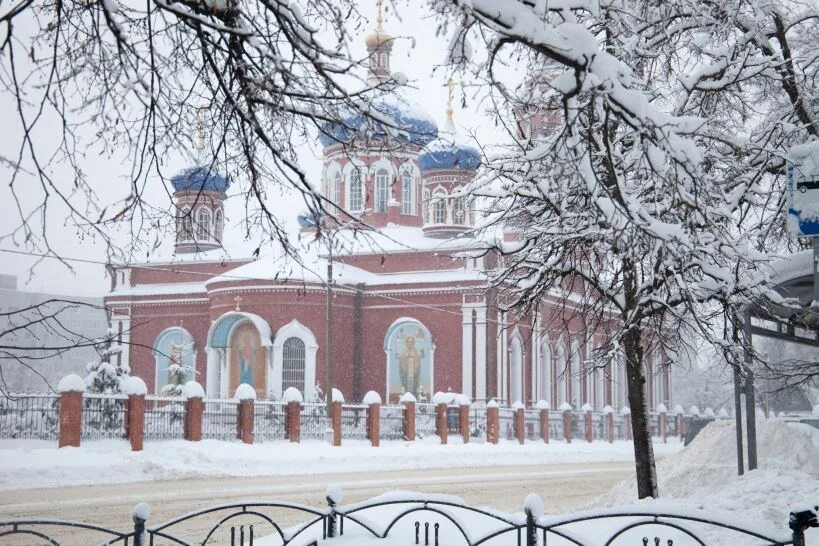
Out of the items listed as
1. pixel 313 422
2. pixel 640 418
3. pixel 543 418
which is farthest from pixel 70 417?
pixel 543 418

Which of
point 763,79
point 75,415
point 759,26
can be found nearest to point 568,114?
point 759,26

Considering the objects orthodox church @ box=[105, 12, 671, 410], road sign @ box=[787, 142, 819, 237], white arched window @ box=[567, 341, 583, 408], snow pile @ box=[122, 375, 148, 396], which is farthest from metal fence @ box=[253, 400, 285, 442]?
road sign @ box=[787, 142, 819, 237]

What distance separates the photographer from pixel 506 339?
3562 centimetres

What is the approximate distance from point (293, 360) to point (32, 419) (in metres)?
14.7

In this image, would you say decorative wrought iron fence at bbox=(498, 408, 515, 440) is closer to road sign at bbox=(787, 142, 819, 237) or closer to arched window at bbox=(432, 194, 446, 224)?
→ arched window at bbox=(432, 194, 446, 224)

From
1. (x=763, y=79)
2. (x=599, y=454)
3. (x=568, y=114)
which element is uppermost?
(x=763, y=79)

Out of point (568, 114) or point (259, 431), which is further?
point (259, 431)

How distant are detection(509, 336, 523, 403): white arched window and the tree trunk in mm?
25767

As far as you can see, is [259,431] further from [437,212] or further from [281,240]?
[281,240]

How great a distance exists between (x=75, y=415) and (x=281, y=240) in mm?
15543

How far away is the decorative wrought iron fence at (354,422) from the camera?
2739 centimetres

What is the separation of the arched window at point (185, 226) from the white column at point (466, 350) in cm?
2854

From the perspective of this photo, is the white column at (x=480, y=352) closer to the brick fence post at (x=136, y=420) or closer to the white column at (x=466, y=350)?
the white column at (x=466, y=350)

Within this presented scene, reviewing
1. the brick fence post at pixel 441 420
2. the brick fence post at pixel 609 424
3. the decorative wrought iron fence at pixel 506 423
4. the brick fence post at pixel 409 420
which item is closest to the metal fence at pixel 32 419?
the brick fence post at pixel 409 420
